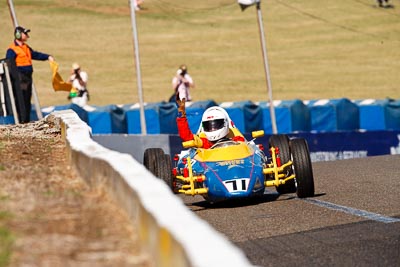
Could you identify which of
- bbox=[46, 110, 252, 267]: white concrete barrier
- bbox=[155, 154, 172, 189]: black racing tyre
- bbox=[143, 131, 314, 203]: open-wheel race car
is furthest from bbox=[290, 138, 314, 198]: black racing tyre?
bbox=[46, 110, 252, 267]: white concrete barrier

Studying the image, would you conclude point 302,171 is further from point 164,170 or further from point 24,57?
point 24,57

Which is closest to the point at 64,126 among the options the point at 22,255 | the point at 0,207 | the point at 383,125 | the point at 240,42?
the point at 0,207

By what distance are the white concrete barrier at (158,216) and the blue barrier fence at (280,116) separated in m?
20.7

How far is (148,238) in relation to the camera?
6285 mm

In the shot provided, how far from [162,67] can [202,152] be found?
47.8 metres

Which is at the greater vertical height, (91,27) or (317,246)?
(91,27)

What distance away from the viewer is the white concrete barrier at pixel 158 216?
5.00 metres

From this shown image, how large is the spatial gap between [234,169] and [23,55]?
835 centimetres

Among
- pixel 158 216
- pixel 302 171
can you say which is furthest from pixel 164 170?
pixel 158 216

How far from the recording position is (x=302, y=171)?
1505cm

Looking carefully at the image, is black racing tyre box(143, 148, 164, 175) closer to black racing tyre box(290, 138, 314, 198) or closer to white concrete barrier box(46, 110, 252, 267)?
black racing tyre box(290, 138, 314, 198)

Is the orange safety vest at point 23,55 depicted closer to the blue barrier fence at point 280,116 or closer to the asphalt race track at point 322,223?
the asphalt race track at point 322,223

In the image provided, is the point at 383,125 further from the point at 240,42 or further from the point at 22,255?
the point at 240,42

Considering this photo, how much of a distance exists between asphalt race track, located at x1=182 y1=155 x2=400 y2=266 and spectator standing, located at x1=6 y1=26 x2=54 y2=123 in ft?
16.8
